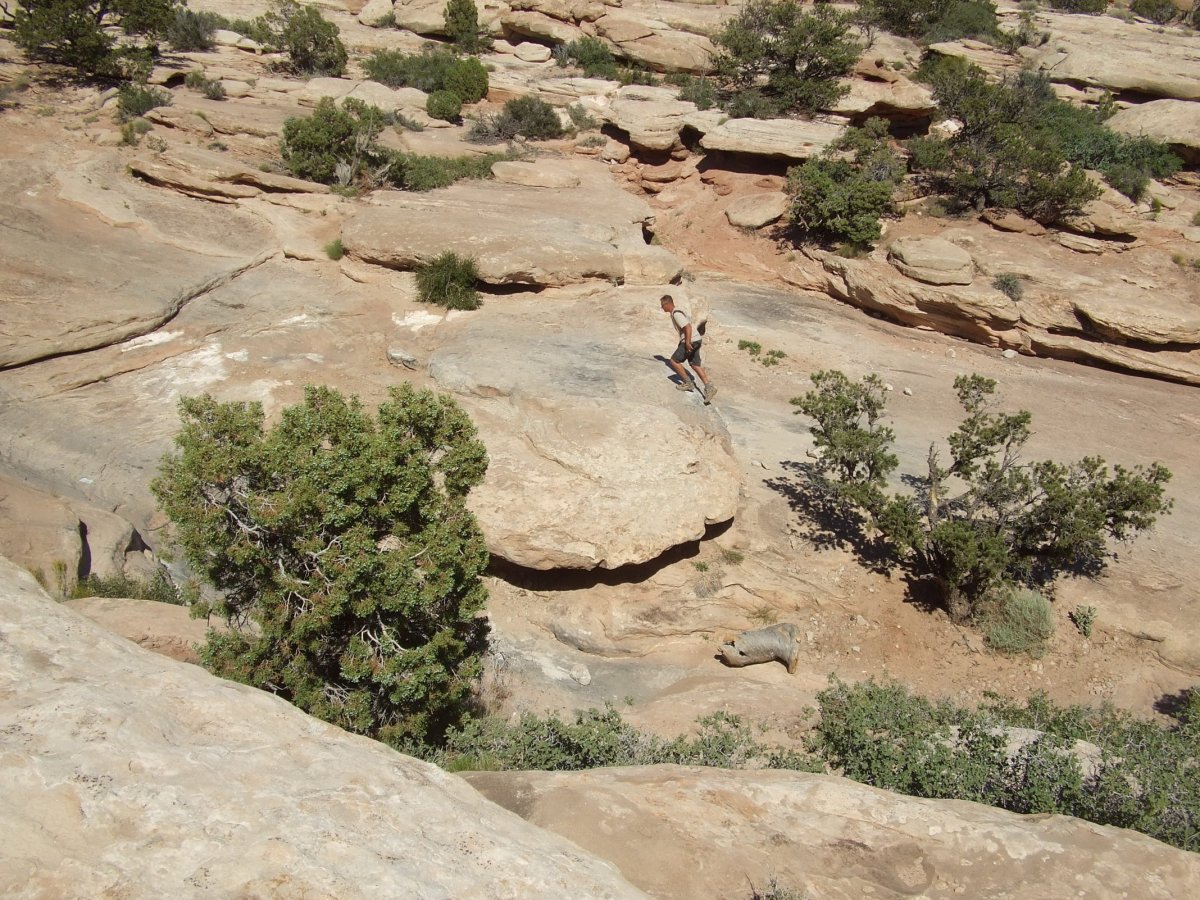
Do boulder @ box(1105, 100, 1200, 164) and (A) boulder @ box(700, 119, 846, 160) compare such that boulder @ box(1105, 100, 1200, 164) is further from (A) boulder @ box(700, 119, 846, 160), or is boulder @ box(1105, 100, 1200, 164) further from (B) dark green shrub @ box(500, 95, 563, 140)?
(B) dark green shrub @ box(500, 95, 563, 140)

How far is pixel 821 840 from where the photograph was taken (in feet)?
16.9

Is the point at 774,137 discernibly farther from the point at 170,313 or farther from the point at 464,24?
the point at 170,313

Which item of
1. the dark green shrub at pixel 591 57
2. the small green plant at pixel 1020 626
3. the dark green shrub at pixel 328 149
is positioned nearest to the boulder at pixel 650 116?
the dark green shrub at pixel 591 57

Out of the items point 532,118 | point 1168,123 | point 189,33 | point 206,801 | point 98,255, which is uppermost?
point 189,33

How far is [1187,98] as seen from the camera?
23250mm

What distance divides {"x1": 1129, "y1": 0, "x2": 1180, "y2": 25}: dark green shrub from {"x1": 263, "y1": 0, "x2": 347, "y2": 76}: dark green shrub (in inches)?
1265

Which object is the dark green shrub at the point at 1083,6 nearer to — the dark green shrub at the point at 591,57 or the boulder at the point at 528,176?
the dark green shrub at the point at 591,57

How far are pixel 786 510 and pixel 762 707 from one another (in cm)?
334

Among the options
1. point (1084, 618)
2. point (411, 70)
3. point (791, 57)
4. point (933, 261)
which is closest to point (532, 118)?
point (411, 70)

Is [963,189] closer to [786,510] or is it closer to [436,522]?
[786,510]

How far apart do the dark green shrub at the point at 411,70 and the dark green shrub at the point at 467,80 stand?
269mm

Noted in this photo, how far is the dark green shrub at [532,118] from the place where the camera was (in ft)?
78.7

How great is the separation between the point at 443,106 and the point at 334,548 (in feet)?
68.4

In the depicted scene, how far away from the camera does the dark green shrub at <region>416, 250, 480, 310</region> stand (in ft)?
46.1
